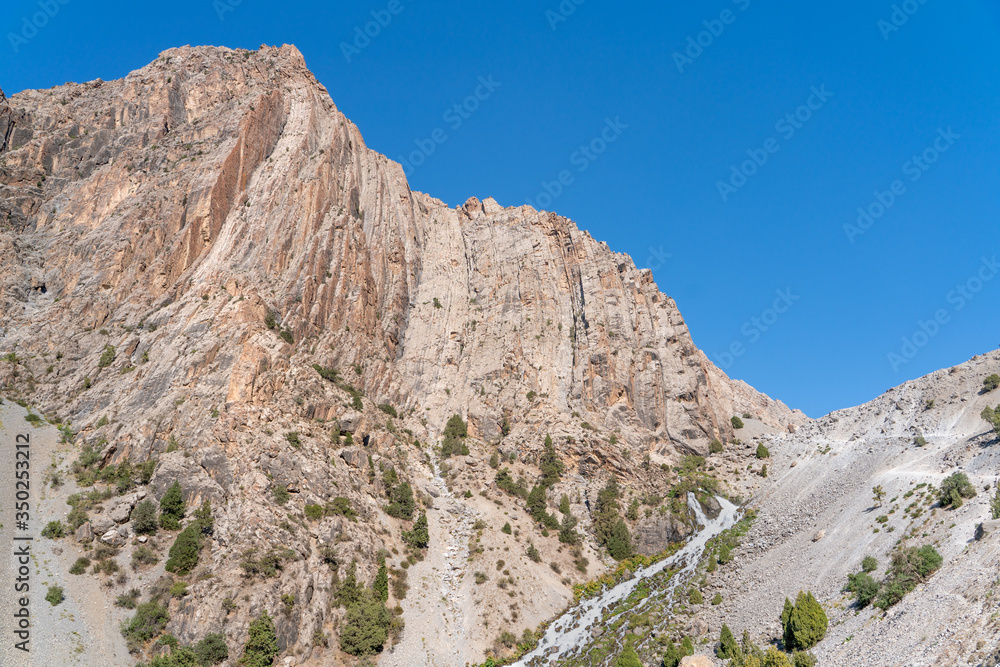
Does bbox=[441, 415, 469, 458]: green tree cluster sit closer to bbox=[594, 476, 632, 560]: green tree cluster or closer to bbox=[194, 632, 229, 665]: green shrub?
bbox=[594, 476, 632, 560]: green tree cluster

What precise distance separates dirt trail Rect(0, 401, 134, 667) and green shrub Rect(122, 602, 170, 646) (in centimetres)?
57

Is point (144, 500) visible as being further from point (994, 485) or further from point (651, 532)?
point (994, 485)

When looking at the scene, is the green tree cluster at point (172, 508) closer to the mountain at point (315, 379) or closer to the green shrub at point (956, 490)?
the mountain at point (315, 379)

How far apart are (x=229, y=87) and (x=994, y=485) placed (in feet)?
365

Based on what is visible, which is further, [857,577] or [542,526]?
[542,526]

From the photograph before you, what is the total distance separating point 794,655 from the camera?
3117cm

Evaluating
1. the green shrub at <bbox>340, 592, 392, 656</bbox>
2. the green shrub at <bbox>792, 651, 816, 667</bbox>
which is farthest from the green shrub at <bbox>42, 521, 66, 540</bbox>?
the green shrub at <bbox>792, 651, 816, 667</bbox>

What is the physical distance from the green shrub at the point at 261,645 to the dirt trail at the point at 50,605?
7044 mm

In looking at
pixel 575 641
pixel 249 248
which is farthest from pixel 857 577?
pixel 249 248

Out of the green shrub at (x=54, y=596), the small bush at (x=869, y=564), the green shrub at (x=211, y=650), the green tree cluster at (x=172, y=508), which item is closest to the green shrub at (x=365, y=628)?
the green shrub at (x=211, y=650)

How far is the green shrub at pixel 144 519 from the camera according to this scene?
153ft

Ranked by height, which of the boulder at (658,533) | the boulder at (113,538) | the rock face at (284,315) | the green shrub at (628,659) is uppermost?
the rock face at (284,315)

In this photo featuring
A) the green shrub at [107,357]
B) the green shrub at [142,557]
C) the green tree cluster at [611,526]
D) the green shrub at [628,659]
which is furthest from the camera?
the green shrub at [107,357]

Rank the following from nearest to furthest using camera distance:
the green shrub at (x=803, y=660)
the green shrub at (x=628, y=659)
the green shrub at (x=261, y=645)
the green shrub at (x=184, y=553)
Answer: the green shrub at (x=803, y=660)
the green shrub at (x=628, y=659)
the green shrub at (x=261, y=645)
the green shrub at (x=184, y=553)
